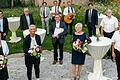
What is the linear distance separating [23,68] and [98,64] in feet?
8.49

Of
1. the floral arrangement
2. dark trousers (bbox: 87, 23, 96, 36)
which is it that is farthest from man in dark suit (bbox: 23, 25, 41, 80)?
dark trousers (bbox: 87, 23, 96, 36)

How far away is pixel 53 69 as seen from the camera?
510 inches

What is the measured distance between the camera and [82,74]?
12.4m

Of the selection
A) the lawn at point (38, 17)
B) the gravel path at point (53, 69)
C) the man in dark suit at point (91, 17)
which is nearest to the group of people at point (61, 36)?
the man in dark suit at point (91, 17)

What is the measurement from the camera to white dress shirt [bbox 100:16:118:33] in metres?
13.3

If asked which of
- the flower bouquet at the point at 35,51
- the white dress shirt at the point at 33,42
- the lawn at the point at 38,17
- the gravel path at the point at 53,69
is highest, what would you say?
the white dress shirt at the point at 33,42

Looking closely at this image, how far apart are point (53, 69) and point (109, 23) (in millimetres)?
2359

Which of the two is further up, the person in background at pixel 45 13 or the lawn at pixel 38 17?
the person in background at pixel 45 13

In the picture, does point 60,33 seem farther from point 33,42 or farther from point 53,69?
point 33,42

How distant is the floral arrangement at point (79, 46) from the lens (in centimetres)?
1135

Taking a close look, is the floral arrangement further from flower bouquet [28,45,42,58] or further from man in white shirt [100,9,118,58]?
man in white shirt [100,9,118,58]

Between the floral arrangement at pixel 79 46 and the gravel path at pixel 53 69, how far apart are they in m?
1.08

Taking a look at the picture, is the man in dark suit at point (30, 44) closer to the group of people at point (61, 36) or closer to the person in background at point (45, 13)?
the group of people at point (61, 36)

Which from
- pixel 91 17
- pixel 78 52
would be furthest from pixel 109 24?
pixel 91 17
